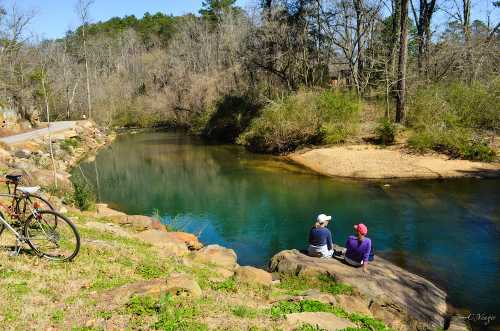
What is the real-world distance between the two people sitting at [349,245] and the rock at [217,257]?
6.10 ft

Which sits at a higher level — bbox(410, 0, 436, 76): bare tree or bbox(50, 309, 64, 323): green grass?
bbox(410, 0, 436, 76): bare tree

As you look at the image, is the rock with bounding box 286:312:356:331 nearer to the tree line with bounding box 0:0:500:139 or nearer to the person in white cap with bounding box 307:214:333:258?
the person in white cap with bounding box 307:214:333:258

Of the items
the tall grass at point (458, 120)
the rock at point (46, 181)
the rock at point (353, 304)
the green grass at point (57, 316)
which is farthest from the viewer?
the tall grass at point (458, 120)

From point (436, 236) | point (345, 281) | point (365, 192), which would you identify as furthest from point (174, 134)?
point (345, 281)

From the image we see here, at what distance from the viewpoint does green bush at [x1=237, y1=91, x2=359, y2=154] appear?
26.9 metres

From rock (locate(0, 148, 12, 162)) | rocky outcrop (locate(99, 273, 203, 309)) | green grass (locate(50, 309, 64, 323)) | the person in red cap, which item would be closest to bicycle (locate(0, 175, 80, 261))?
rocky outcrop (locate(99, 273, 203, 309))

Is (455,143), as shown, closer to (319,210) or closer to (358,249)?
(319,210)

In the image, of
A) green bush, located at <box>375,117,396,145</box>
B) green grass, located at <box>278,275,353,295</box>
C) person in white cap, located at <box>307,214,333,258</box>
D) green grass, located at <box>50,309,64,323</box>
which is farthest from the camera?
green bush, located at <box>375,117,396,145</box>

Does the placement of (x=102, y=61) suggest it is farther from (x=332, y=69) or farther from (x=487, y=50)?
(x=487, y=50)

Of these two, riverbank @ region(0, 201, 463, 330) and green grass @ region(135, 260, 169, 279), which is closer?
riverbank @ region(0, 201, 463, 330)

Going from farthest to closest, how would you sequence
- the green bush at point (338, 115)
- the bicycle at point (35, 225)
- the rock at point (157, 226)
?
the green bush at point (338, 115), the rock at point (157, 226), the bicycle at point (35, 225)

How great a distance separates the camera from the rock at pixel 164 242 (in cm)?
944

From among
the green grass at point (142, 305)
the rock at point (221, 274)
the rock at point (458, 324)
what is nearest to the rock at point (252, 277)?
the rock at point (221, 274)

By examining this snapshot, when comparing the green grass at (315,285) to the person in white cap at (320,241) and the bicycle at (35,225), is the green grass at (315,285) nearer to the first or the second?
the person in white cap at (320,241)
